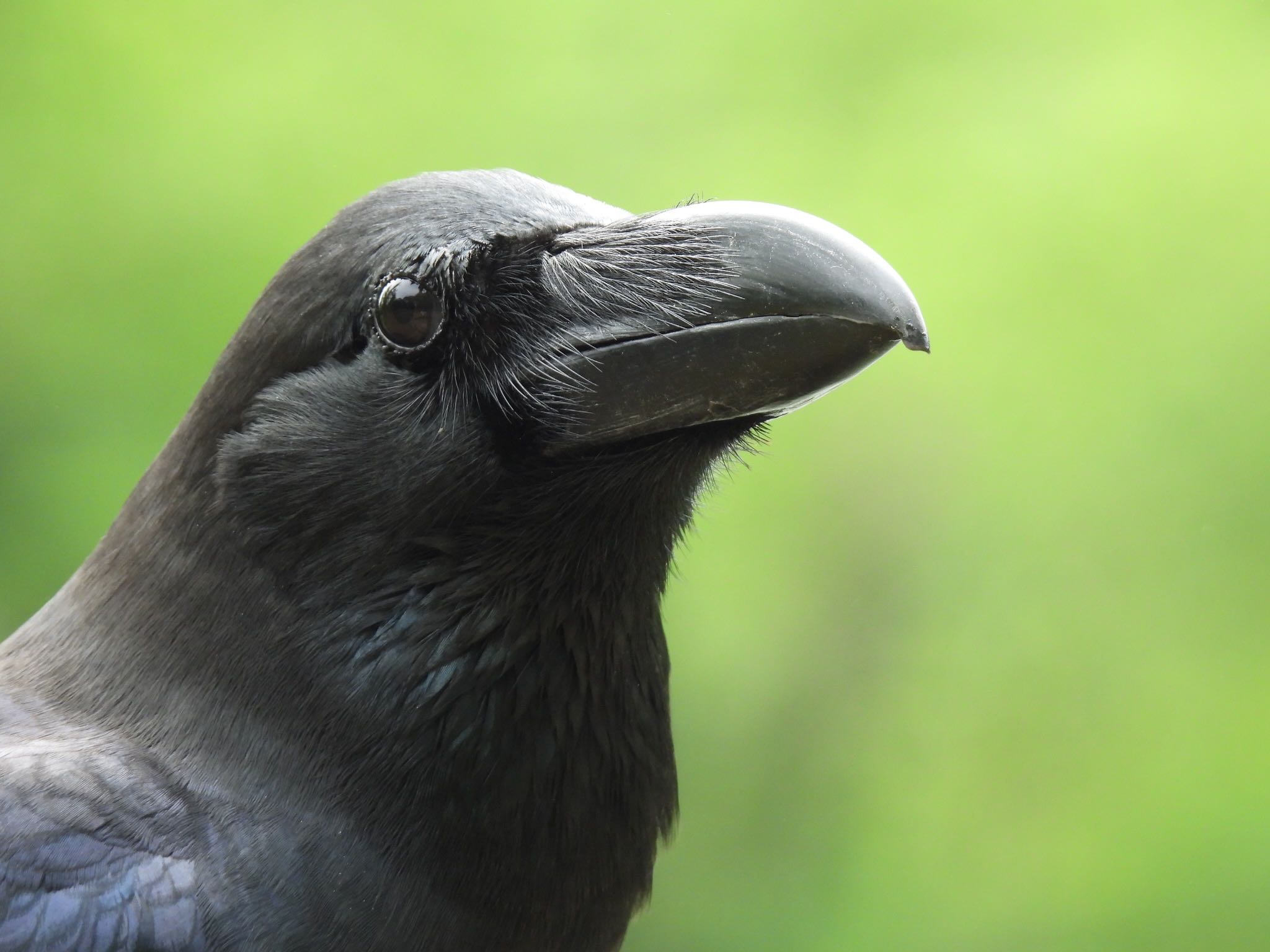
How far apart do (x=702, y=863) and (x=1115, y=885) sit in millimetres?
1396

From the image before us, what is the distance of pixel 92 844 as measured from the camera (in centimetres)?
185

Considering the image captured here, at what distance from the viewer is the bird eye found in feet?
6.40

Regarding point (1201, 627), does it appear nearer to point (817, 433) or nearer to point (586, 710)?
point (817, 433)

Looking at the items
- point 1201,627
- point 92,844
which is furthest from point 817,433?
point 92,844

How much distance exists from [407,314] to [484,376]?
5.5 inches

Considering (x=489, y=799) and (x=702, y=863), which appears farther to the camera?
(x=702, y=863)

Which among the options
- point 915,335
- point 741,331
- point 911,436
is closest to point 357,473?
point 741,331

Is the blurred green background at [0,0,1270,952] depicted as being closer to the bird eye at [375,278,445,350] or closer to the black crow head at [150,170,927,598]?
the black crow head at [150,170,927,598]

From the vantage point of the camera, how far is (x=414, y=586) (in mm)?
1970

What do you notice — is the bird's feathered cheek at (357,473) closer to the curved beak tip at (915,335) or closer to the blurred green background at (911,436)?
the curved beak tip at (915,335)

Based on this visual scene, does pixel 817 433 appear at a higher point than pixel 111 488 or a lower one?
higher

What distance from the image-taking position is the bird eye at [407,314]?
1952 mm

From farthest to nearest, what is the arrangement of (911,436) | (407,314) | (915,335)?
(911,436) < (407,314) < (915,335)

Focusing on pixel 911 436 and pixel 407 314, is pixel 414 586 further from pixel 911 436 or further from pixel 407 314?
pixel 911 436
